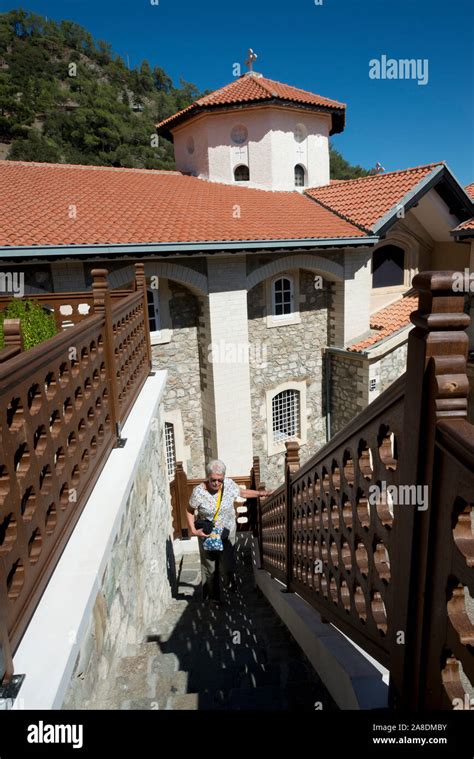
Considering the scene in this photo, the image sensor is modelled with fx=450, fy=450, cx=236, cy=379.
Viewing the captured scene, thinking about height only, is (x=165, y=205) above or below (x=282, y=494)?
above

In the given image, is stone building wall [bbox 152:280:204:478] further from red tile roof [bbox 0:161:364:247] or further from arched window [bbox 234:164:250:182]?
arched window [bbox 234:164:250:182]

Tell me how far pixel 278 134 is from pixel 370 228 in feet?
17.5

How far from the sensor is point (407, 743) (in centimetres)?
138

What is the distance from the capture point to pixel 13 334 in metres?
2.19

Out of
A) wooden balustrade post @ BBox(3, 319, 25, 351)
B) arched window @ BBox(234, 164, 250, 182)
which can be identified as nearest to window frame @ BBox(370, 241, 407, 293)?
arched window @ BBox(234, 164, 250, 182)

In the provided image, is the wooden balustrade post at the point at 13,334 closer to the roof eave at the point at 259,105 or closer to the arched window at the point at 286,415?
the arched window at the point at 286,415

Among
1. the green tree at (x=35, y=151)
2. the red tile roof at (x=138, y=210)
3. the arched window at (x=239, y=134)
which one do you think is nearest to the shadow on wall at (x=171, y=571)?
Answer: the red tile roof at (x=138, y=210)

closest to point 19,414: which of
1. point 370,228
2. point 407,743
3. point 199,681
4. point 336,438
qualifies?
point 336,438

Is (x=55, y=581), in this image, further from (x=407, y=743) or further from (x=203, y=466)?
(x=203, y=466)

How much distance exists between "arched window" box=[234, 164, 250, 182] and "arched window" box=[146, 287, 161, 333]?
22.8 feet

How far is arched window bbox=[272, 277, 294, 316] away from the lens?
11.6 meters

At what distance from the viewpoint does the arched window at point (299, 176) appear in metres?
15.2

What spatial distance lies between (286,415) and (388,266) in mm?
5665

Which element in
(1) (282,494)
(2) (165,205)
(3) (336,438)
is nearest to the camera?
(3) (336,438)
